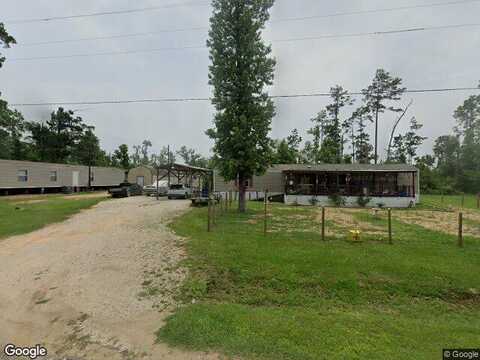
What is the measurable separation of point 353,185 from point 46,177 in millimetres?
31715

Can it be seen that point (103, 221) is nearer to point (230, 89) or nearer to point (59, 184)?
point (230, 89)

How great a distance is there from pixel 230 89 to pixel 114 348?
13235 millimetres

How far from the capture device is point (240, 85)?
574 inches

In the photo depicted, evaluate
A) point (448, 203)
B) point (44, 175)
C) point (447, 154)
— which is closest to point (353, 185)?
point (448, 203)

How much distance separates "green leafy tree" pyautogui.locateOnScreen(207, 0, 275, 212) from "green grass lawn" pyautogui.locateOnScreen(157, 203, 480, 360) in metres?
6.66

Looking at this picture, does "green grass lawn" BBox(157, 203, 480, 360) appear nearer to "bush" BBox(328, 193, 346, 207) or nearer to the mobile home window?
"bush" BBox(328, 193, 346, 207)

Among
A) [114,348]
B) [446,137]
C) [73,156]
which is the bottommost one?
[114,348]

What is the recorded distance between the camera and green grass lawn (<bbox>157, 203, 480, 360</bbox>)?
3.48 meters

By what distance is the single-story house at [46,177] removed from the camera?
85.2 ft

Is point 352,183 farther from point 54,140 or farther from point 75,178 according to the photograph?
point 54,140

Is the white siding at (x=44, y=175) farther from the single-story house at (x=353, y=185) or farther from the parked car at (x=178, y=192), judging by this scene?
the single-story house at (x=353, y=185)

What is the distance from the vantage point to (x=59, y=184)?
105 ft

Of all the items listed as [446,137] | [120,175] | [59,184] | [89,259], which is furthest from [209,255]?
[446,137]

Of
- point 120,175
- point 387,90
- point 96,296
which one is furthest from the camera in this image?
point 120,175
